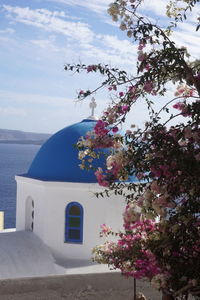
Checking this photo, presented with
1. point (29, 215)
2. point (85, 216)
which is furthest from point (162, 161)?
point (29, 215)

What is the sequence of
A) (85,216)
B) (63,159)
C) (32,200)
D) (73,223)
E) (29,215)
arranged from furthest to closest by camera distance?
(29,215) < (32,200) < (63,159) < (73,223) < (85,216)

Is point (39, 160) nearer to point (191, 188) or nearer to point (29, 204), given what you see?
point (29, 204)

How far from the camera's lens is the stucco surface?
9.85m

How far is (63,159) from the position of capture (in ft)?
35.0

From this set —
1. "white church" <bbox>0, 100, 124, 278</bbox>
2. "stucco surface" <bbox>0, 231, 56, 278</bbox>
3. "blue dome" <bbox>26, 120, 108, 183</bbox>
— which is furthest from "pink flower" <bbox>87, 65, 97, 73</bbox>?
"stucco surface" <bbox>0, 231, 56, 278</bbox>

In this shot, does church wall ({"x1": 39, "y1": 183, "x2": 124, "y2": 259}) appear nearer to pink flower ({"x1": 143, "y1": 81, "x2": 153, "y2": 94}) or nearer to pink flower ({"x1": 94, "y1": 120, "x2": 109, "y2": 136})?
pink flower ({"x1": 94, "y1": 120, "x2": 109, "y2": 136})

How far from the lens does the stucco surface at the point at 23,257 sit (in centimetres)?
985

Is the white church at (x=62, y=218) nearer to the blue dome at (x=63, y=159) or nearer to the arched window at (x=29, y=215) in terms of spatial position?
the blue dome at (x=63, y=159)

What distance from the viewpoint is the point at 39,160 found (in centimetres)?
1117

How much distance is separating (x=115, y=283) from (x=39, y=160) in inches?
226

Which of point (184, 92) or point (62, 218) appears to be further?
point (62, 218)

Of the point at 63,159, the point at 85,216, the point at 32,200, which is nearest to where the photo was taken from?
the point at 85,216

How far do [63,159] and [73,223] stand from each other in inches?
56.7

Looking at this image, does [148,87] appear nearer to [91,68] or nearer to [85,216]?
[91,68]
